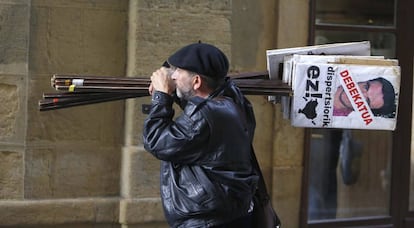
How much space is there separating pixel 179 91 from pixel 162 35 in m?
2.05

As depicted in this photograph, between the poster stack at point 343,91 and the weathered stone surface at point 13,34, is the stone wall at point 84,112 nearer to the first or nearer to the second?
the weathered stone surface at point 13,34

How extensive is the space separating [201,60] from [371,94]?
1.03 m

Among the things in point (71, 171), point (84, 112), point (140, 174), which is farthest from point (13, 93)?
point (140, 174)

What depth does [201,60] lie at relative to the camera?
3.45 metres

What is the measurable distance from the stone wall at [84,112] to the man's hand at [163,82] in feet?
6.44

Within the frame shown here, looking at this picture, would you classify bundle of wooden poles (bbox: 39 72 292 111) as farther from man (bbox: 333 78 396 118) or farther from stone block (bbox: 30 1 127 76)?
stone block (bbox: 30 1 127 76)

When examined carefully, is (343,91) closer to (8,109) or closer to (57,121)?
(57,121)

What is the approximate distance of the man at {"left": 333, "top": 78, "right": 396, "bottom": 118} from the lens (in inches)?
154

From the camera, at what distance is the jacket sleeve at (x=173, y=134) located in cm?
333

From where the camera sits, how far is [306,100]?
154 inches

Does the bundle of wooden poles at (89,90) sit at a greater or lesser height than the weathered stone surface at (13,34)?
lesser

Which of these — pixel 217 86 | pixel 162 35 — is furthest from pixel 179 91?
pixel 162 35

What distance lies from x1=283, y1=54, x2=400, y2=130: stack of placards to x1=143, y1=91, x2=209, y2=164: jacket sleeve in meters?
0.77

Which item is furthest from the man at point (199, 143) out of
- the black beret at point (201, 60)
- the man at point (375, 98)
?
the man at point (375, 98)
